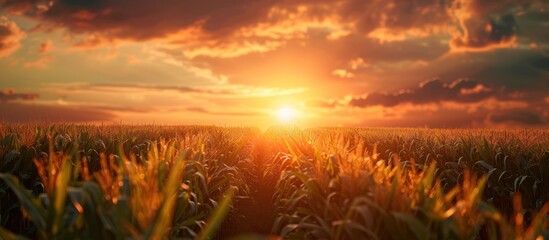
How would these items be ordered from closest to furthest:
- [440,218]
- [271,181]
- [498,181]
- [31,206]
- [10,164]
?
[31,206] < [440,218] < [10,164] < [498,181] < [271,181]

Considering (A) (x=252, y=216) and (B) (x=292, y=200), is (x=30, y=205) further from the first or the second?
(A) (x=252, y=216)

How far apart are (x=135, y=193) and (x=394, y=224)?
2.20 metres

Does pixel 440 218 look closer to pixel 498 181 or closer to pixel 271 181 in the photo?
pixel 498 181

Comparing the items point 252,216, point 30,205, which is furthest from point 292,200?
point 252,216

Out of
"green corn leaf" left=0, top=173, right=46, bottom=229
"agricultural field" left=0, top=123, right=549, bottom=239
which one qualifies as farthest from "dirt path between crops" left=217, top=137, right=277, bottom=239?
"green corn leaf" left=0, top=173, right=46, bottom=229

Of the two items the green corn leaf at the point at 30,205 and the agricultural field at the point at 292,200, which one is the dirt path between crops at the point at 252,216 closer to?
the agricultural field at the point at 292,200

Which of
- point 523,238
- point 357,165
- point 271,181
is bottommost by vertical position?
point 271,181

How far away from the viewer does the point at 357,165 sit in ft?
17.7

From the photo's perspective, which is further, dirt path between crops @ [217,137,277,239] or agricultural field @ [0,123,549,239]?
dirt path between crops @ [217,137,277,239]

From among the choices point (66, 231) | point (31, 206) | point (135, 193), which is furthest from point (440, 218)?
point (31, 206)

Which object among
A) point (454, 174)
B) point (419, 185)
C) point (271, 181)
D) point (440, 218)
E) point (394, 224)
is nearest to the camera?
point (440, 218)

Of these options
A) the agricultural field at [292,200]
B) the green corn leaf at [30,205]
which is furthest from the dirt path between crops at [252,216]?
the green corn leaf at [30,205]

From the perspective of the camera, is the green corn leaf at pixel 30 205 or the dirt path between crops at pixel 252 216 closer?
the green corn leaf at pixel 30 205

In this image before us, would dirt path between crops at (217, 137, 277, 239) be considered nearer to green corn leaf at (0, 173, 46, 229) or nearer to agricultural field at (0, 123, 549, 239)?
agricultural field at (0, 123, 549, 239)
